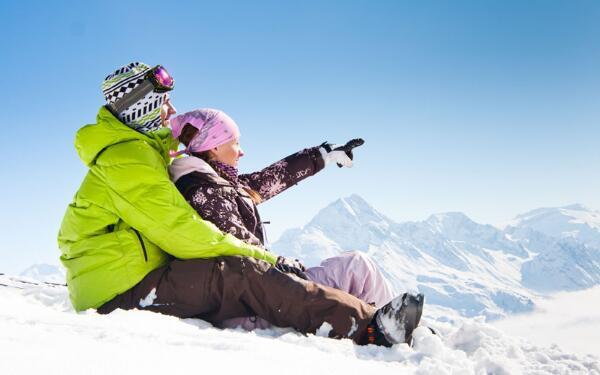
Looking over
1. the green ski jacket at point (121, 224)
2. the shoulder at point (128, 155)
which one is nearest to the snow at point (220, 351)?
the green ski jacket at point (121, 224)

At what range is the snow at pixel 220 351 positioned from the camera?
1871 mm

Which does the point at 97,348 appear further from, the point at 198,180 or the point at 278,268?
the point at 198,180

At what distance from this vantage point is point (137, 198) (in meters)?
3.65

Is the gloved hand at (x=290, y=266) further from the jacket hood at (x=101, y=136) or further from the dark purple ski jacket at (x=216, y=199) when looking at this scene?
the jacket hood at (x=101, y=136)

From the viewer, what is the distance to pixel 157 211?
364cm

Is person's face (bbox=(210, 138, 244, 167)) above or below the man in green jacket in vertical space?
above

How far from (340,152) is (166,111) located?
286 cm

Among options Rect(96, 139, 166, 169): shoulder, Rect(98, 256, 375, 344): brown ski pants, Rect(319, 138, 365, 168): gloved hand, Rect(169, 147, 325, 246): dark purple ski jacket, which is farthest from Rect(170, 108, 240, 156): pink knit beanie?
Rect(319, 138, 365, 168): gloved hand

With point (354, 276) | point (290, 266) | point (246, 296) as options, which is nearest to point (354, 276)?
point (354, 276)

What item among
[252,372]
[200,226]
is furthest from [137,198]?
[252,372]

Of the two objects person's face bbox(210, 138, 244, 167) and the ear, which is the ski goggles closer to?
the ear

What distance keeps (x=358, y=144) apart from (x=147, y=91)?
130 inches

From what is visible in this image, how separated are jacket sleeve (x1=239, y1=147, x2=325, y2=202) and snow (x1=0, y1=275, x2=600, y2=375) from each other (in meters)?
2.79

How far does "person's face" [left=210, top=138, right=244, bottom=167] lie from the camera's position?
4824 millimetres
